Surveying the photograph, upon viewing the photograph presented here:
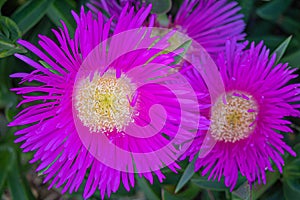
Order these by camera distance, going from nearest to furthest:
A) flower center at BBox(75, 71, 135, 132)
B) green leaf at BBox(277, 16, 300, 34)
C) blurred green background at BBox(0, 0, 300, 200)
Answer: flower center at BBox(75, 71, 135, 132) → blurred green background at BBox(0, 0, 300, 200) → green leaf at BBox(277, 16, 300, 34)

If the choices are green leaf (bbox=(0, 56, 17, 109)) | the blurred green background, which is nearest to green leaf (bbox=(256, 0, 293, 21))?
the blurred green background

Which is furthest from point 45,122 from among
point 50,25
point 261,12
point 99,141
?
point 261,12

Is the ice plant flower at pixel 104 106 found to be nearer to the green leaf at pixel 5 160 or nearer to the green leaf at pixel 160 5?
the green leaf at pixel 160 5

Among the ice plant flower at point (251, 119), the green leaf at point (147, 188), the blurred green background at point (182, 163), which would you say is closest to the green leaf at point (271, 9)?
the blurred green background at point (182, 163)

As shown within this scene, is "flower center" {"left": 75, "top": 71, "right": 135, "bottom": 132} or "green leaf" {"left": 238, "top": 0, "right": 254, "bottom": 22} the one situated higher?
"green leaf" {"left": 238, "top": 0, "right": 254, "bottom": 22}

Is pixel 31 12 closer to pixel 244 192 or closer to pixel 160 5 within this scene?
pixel 160 5

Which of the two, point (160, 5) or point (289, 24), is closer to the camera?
point (160, 5)

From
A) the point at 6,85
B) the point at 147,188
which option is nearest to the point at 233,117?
the point at 147,188

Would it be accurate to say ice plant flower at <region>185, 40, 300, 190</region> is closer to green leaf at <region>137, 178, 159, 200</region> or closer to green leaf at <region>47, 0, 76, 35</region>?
green leaf at <region>137, 178, 159, 200</region>
